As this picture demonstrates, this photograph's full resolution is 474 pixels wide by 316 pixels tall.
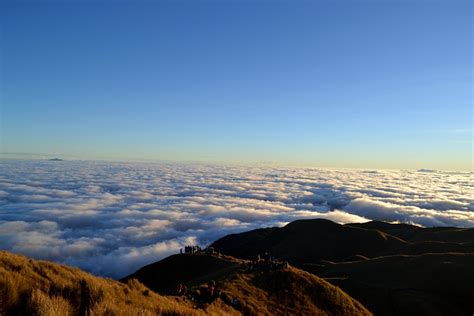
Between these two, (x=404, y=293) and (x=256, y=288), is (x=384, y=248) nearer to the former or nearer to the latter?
(x=404, y=293)

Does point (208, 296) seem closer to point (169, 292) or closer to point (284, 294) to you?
point (169, 292)

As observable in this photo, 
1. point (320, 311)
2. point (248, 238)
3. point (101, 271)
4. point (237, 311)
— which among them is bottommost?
point (101, 271)

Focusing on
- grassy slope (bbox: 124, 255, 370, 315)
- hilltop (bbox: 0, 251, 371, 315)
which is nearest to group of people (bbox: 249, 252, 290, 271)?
hilltop (bbox: 0, 251, 371, 315)

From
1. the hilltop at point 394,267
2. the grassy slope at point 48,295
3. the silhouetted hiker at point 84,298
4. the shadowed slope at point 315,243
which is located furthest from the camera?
the shadowed slope at point 315,243

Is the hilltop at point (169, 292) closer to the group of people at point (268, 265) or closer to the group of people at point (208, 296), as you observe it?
the group of people at point (208, 296)

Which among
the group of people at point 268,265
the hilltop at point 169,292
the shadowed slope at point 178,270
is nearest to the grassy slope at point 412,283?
the hilltop at point 169,292

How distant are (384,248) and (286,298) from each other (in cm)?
8355

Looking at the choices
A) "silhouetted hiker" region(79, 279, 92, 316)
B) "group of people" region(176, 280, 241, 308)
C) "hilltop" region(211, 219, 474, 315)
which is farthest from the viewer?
"hilltop" region(211, 219, 474, 315)

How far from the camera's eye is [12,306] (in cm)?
792

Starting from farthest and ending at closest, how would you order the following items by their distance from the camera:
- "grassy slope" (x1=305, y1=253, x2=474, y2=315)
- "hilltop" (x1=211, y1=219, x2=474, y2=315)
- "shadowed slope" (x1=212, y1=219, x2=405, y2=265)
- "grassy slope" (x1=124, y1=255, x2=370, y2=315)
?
"shadowed slope" (x1=212, y1=219, x2=405, y2=265), "hilltop" (x1=211, y1=219, x2=474, y2=315), "grassy slope" (x1=305, y1=253, x2=474, y2=315), "grassy slope" (x1=124, y1=255, x2=370, y2=315)

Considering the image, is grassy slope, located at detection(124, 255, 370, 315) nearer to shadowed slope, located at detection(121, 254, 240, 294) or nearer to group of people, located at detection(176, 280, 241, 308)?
group of people, located at detection(176, 280, 241, 308)

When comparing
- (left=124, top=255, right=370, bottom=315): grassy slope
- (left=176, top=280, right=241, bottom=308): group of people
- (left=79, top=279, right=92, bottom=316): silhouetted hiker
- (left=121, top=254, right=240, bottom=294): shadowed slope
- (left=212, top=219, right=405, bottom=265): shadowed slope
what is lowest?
(left=212, top=219, right=405, bottom=265): shadowed slope

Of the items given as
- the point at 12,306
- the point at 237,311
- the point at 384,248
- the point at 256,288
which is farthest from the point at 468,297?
the point at 12,306

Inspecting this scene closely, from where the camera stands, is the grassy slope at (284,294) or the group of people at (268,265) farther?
the group of people at (268,265)
